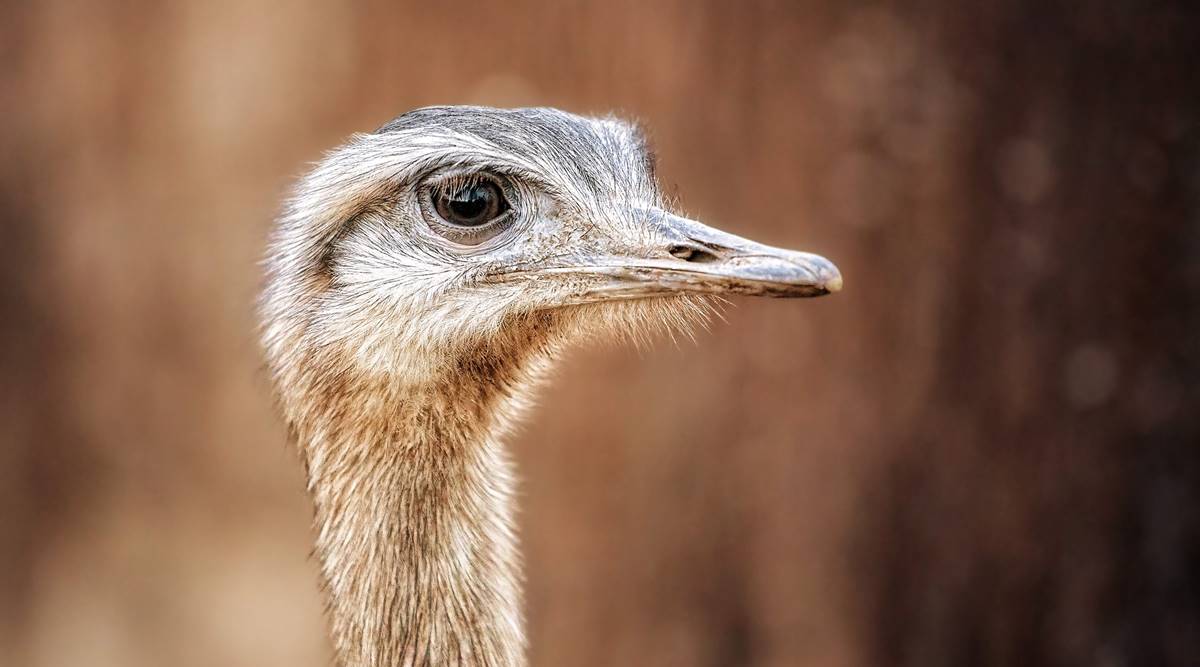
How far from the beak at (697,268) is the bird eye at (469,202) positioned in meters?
0.16

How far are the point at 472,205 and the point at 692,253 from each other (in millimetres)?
419

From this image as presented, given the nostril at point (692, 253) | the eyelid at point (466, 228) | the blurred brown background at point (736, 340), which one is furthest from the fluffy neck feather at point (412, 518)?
A: the blurred brown background at point (736, 340)

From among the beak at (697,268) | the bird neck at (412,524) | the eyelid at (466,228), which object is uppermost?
the eyelid at (466,228)

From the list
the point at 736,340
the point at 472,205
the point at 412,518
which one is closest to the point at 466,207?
the point at 472,205

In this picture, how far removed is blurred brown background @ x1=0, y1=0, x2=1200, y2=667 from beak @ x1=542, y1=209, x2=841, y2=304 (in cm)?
211

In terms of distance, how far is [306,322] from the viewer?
2215mm

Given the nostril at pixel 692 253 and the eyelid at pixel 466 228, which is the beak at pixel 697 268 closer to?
the nostril at pixel 692 253

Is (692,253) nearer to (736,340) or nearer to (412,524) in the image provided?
(412,524)

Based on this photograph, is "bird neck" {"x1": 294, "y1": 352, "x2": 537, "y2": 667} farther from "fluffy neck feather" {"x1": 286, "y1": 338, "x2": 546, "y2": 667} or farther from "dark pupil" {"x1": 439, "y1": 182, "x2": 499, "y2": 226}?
"dark pupil" {"x1": 439, "y1": 182, "x2": 499, "y2": 226}

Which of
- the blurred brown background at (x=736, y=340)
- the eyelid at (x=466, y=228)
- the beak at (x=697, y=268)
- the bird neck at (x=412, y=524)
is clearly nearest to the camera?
the beak at (x=697, y=268)

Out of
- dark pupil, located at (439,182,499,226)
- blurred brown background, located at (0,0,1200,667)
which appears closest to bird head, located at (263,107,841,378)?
dark pupil, located at (439,182,499,226)

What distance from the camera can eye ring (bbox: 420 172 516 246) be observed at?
2189mm

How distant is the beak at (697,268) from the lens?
195 cm

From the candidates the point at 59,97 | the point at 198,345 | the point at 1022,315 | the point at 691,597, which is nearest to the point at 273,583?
the point at 198,345
